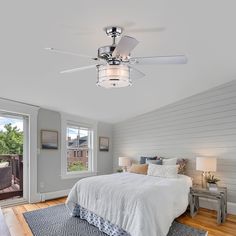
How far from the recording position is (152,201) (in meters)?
2.70

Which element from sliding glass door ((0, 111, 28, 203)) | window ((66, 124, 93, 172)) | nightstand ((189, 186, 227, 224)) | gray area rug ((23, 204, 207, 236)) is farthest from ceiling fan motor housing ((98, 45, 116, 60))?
window ((66, 124, 93, 172))

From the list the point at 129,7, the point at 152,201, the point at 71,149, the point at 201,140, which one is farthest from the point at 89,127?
the point at 129,7

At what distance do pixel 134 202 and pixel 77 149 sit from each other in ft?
11.3

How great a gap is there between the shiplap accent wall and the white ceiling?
1.18ft

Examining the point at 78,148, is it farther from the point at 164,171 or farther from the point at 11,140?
the point at 164,171

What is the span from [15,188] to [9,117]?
5.39ft

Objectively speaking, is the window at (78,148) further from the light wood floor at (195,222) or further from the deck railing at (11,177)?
the light wood floor at (195,222)

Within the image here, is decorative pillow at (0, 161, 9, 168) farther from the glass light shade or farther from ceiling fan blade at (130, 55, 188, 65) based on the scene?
ceiling fan blade at (130, 55, 188, 65)

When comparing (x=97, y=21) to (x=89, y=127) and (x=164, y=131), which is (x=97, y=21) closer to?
(x=164, y=131)

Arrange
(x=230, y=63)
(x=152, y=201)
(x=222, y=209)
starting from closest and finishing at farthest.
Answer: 1. (x=152, y=201)
2. (x=230, y=63)
3. (x=222, y=209)

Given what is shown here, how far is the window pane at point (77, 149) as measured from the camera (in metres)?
5.64

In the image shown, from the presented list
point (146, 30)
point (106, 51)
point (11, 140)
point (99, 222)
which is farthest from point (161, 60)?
point (11, 140)

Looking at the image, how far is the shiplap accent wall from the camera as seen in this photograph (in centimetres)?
403

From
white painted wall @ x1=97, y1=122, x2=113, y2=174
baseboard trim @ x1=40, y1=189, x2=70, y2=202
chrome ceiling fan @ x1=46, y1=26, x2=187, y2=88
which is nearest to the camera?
chrome ceiling fan @ x1=46, y1=26, x2=187, y2=88
